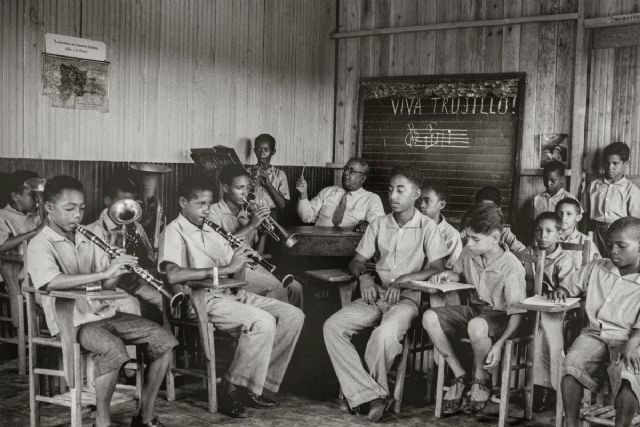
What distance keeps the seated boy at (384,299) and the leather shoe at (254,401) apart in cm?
42

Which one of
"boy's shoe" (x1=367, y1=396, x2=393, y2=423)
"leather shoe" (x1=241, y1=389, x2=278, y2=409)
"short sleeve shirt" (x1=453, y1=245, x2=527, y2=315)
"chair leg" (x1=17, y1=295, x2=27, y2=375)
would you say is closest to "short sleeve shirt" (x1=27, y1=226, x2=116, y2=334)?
"leather shoe" (x1=241, y1=389, x2=278, y2=409)

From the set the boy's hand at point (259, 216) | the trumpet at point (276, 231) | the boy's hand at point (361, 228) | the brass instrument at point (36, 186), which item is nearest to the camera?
the brass instrument at point (36, 186)

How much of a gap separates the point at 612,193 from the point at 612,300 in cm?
348

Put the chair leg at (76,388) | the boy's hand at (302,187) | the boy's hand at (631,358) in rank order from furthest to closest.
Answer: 1. the boy's hand at (302,187)
2. the chair leg at (76,388)
3. the boy's hand at (631,358)

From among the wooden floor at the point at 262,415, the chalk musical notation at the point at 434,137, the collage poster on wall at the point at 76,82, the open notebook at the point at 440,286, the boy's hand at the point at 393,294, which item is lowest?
the wooden floor at the point at 262,415

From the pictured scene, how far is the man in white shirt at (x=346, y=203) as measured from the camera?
729cm

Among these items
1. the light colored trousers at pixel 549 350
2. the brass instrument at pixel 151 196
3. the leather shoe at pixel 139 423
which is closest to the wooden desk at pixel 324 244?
the brass instrument at pixel 151 196

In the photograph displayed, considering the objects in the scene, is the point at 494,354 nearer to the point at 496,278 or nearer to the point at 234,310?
the point at 496,278

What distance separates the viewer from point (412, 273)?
15.4ft

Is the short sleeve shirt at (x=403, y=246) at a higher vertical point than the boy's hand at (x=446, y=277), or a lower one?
higher

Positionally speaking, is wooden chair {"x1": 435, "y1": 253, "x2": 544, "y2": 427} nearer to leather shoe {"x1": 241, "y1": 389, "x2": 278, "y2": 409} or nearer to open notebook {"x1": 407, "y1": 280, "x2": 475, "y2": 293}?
open notebook {"x1": 407, "y1": 280, "x2": 475, "y2": 293}

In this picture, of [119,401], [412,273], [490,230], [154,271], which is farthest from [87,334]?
[490,230]

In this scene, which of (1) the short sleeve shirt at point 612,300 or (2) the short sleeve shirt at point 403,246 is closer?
(1) the short sleeve shirt at point 612,300

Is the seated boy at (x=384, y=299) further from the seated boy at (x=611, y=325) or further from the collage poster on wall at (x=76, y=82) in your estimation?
the collage poster on wall at (x=76, y=82)
